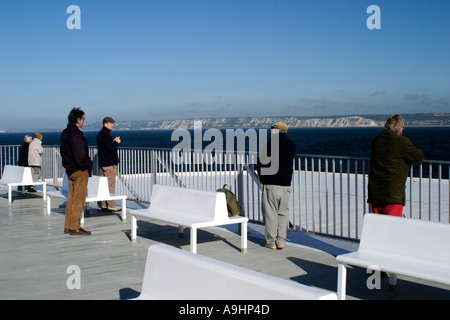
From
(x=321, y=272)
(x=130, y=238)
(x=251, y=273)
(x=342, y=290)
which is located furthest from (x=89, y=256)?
(x=251, y=273)

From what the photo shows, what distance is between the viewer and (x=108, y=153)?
10.2m

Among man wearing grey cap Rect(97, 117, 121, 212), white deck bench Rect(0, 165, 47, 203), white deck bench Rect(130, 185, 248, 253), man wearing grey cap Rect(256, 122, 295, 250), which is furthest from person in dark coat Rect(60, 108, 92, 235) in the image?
white deck bench Rect(0, 165, 47, 203)

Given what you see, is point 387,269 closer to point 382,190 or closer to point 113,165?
point 382,190

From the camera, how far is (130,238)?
7730mm

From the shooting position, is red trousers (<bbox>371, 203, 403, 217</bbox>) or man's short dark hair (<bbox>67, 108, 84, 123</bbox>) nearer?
red trousers (<bbox>371, 203, 403, 217</bbox>)

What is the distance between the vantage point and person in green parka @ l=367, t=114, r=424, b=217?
17.7 ft

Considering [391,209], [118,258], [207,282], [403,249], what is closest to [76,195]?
[118,258]

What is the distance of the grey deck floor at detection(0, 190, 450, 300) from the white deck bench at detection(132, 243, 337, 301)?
66.0 inches

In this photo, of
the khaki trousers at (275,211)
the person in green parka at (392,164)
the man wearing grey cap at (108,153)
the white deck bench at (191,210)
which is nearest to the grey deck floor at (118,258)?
the khaki trousers at (275,211)

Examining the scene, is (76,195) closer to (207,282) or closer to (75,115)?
(75,115)

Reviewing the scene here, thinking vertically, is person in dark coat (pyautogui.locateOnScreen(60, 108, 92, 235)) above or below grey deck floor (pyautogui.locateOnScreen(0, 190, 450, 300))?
above

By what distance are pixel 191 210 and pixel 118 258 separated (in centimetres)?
120

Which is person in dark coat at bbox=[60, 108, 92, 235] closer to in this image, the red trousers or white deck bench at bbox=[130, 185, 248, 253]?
white deck bench at bbox=[130, 185, 248, 253]
